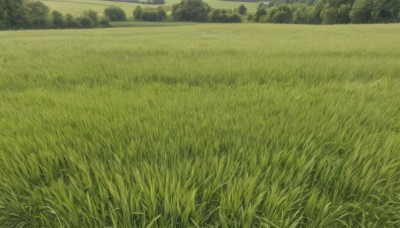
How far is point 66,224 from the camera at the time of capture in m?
0.88

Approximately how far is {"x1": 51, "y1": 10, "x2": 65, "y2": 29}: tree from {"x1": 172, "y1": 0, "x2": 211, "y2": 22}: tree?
31.9 m

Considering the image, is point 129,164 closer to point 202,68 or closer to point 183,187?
point 183,187

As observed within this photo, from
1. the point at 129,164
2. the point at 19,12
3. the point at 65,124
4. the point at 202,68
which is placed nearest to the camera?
the point at 129,164

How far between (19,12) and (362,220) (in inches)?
2296

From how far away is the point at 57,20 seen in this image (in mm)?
49625

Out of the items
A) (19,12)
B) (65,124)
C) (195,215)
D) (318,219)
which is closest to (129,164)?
(195,215)

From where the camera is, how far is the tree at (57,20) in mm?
49406

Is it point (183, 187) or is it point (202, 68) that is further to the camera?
point (202, 68)

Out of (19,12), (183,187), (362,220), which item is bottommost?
(362,220)

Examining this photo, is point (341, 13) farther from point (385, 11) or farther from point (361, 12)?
point (385, 11)

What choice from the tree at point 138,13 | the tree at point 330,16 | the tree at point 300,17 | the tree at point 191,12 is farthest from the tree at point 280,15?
the tree at point 138,13

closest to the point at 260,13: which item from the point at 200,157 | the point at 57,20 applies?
the point at 57,20

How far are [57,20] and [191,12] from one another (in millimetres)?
35911

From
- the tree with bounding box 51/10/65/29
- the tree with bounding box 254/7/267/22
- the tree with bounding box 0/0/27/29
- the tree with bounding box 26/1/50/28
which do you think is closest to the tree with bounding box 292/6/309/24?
the tree with bounding box 254/7/267/22
